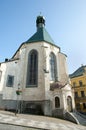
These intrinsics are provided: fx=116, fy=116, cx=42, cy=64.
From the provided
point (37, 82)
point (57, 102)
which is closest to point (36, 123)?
point (57, 102)

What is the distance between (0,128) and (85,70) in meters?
26.0

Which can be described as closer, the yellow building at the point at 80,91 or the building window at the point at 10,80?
the building window at the point at 10,80

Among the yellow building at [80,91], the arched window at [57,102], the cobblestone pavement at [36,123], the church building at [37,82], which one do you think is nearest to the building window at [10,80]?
the church building at [37,82]

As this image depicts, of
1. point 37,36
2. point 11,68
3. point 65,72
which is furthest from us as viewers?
point 37,36

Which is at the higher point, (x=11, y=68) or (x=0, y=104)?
(x=11, y=68)

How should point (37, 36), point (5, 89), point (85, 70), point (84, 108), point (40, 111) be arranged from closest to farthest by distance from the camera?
point (40, 111) < point (5, 89) < point (37, 36) < point (84, 108) < point (85, 70)

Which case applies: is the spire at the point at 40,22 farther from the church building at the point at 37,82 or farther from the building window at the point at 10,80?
the building window at the point at 10,80

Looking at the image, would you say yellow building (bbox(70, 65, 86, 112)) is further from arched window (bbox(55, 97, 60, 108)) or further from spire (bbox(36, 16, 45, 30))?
spire (bbox(36, 16, 45, 30))

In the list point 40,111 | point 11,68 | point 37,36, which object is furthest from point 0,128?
point 37,36

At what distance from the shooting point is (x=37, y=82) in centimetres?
1786

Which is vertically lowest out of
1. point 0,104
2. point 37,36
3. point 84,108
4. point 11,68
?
point 84,108

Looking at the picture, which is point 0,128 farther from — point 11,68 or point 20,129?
point 11,68

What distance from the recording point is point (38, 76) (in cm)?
1817

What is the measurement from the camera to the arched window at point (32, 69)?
59.7ft
